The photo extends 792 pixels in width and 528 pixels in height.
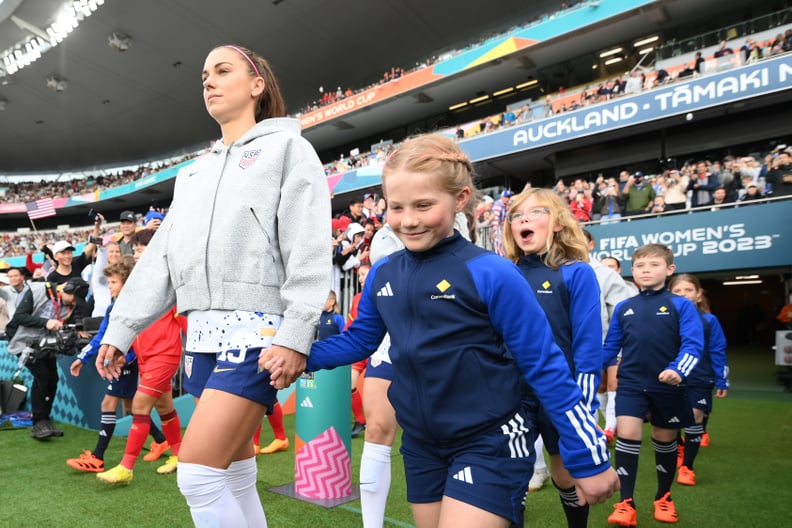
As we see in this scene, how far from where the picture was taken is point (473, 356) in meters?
1.56

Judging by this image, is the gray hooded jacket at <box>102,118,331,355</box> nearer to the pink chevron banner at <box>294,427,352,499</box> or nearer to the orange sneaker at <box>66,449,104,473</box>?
the pink chevron banner at <box>294,427,352,499</box>

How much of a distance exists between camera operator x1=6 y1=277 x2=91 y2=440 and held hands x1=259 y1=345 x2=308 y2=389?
5.20 m

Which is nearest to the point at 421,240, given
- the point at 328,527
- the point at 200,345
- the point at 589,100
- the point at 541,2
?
the point at 200,345

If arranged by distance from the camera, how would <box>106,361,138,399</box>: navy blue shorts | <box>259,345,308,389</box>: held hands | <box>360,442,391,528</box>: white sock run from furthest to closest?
<box>106,361,138,399</box>: navy blue shorts → <box>360,442,391,528</box>: white sock → <box>259,345,308,389</box>: held hands

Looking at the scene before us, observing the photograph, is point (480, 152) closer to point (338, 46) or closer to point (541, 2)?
point (541, 2)

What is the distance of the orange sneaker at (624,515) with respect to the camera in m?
3.26

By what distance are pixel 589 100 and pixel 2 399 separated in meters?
16.5

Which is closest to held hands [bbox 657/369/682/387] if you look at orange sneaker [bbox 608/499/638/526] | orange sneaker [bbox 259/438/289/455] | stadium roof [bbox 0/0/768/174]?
orange sneaker [bbox 608/499/638/526]

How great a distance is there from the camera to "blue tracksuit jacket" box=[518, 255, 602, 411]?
2410mm

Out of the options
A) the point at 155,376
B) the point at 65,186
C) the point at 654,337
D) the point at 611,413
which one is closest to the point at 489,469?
the point at 654,337

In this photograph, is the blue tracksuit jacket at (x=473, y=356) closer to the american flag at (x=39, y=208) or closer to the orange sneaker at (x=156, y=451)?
the orange sneaker at (x=156, y=451)

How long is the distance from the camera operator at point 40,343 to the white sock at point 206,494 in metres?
5.03

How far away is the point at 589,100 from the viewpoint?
57.0 feet

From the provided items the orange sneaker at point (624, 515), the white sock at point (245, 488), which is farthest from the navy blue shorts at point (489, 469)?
the orange sneaker at point (624, 515)
